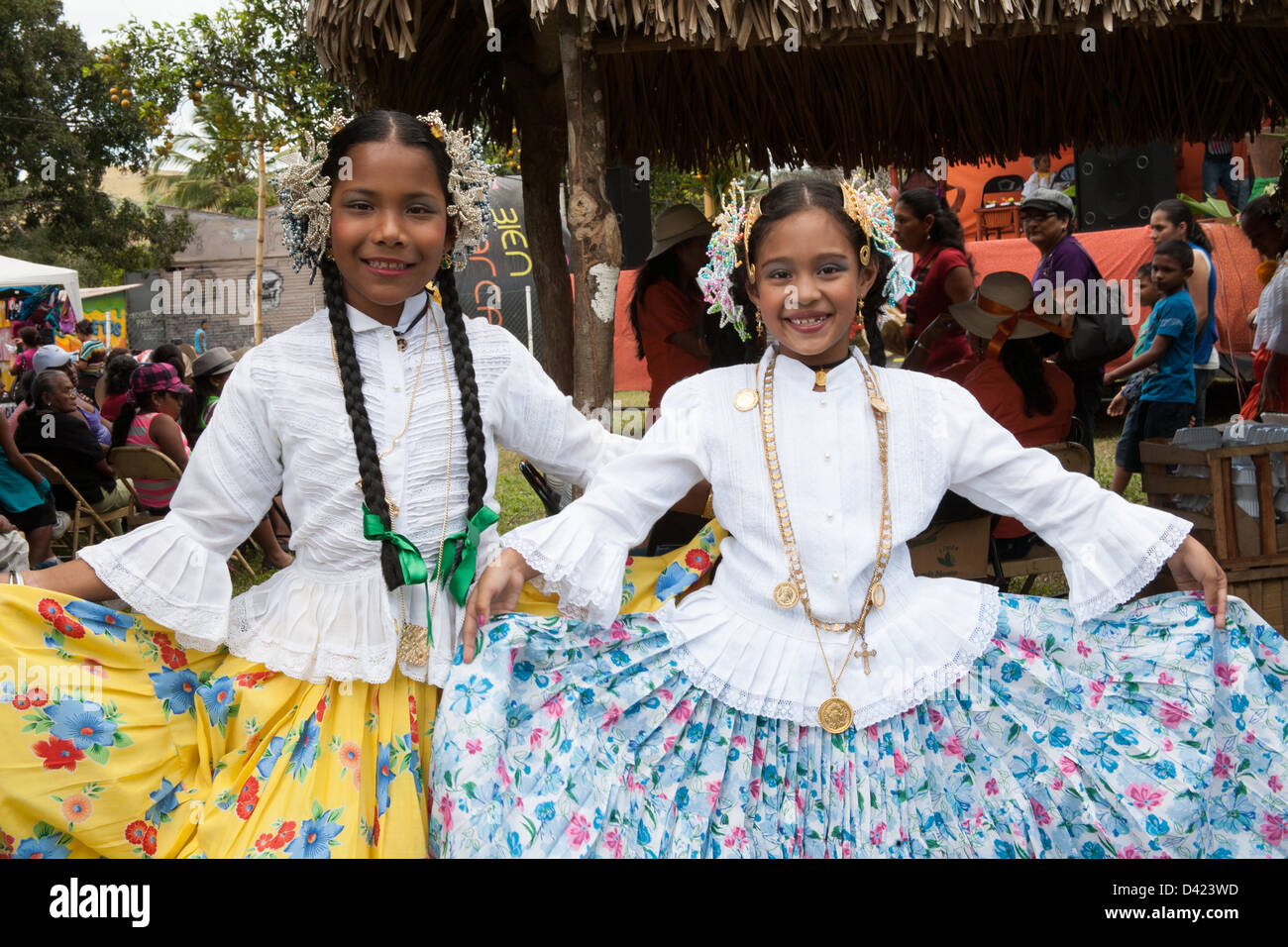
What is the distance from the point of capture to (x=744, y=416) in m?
2.31

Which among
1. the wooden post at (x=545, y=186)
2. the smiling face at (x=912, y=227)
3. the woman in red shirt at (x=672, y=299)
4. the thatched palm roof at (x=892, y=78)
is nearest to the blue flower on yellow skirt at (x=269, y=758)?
the thatched palm roof at (x=892, y=78)

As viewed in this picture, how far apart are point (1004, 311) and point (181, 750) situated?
3.52m

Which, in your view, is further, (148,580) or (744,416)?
(744,416)

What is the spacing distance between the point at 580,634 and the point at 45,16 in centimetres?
2128

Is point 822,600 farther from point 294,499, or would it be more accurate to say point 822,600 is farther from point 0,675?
point 0,675

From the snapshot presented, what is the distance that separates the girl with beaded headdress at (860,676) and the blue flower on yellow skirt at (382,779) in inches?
7.0

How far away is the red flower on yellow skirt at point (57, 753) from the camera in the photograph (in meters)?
1.92

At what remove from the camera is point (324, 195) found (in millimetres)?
2225

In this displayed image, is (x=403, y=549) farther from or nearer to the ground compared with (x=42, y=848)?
farther from the ground

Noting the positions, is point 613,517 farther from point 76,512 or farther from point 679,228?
point 76,512

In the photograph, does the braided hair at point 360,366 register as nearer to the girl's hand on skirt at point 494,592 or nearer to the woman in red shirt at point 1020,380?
the girl's hand on skirt at point 494,592

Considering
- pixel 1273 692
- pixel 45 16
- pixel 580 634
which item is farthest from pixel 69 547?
pixel 45 16

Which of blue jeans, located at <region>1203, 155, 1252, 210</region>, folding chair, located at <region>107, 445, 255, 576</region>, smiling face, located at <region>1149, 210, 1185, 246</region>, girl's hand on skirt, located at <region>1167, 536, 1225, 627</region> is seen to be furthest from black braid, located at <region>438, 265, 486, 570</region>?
blue jeans, located at <region>1203, 155, 1252, 210</region>

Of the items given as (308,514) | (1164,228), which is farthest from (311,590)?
(1164,228)
